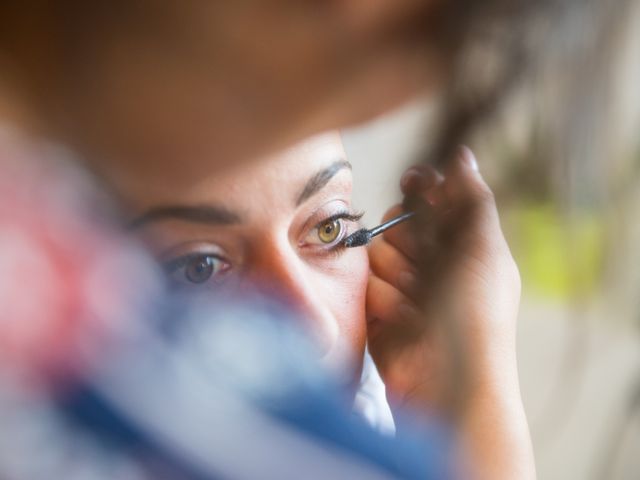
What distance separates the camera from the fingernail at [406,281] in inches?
13.3

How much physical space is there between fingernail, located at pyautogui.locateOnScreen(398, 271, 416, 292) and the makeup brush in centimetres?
2

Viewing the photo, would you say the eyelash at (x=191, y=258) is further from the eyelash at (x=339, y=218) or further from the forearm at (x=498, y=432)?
the forearm at (x=498, y=432)

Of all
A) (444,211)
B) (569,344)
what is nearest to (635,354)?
(569,344)

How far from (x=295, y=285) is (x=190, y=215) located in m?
0.06

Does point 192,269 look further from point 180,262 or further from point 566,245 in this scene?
point 566,245

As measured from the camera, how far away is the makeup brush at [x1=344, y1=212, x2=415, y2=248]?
34 centimetres

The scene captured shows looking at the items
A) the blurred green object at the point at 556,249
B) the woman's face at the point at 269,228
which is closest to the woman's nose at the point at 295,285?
the woman's face at the point at 269,228

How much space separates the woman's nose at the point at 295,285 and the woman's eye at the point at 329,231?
16mm

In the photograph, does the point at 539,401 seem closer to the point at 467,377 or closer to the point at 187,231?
the point at 467,377

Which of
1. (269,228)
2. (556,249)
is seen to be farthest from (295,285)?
(556,249)

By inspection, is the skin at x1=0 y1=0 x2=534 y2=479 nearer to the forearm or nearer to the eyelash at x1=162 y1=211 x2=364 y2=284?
the eyelash at x1=162 y1=211 x2=364 y2=284

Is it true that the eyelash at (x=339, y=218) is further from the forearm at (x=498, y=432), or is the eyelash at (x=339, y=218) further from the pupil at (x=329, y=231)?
the forearm at (x=498, y=432)

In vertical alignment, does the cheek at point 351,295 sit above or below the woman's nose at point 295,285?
above

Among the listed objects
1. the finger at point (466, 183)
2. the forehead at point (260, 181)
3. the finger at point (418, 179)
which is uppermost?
the finger at point (466, 183)
